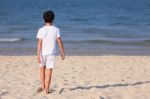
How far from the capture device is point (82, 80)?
11.0 meters

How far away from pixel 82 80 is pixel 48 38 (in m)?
2.51

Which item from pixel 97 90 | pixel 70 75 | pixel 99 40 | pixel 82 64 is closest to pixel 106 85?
pixel 97 90

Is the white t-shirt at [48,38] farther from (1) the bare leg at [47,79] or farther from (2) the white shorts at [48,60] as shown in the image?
(1) the bare leg at [47,79]

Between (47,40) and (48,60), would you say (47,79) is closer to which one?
(48,60)

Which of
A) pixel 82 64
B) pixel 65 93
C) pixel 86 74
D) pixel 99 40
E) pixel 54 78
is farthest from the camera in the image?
pixel 99 40

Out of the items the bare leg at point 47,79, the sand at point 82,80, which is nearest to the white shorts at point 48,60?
the bare leg at point 47,79

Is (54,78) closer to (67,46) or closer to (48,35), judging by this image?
(48,35)

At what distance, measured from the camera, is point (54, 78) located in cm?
1130

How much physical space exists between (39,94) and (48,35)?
1.17 metres

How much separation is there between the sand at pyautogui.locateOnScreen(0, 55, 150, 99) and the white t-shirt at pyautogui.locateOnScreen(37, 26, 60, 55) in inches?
34.0

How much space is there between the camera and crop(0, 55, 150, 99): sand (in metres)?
9.25

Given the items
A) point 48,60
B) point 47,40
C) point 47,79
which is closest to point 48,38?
point 47,40

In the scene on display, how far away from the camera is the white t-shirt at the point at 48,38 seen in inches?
345

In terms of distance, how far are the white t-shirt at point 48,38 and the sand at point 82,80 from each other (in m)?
0.86
